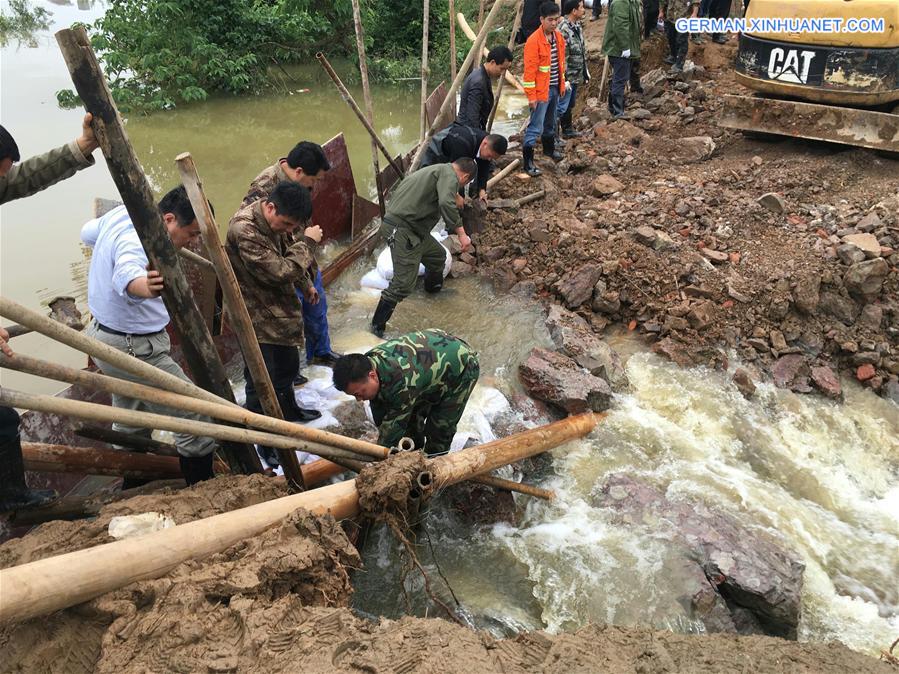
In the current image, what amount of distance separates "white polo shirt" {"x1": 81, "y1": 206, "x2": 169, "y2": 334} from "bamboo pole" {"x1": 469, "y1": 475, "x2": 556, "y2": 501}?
6.07 feet

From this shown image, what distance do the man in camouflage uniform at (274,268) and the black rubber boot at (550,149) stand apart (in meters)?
4.90

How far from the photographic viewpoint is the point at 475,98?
6633mm

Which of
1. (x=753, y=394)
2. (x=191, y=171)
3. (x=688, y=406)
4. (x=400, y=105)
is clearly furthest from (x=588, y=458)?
(x=400, y=105)

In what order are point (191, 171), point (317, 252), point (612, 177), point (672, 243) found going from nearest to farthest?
point (191, 171)
point (672, 243)
point (317, 252)
point (612, 177)

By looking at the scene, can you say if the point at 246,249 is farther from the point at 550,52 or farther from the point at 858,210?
the point at 858,210

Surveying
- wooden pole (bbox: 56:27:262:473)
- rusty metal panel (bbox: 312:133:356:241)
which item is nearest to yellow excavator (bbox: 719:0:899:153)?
rusty metal panel (bbox: 312:133:356:241)

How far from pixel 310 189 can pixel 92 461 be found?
2254 mm

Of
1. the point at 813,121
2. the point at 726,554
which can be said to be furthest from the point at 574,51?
the point at 726,554

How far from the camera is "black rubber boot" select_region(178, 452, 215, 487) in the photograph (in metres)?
3.10

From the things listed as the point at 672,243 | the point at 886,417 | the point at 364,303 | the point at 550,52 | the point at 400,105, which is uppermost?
the point at 550,52

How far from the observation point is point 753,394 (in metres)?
4.95

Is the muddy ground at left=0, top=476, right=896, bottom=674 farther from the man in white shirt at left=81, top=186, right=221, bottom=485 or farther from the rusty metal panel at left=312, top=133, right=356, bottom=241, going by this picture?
the rusty metal panel at left=312, top=133, right=356, bottom=241

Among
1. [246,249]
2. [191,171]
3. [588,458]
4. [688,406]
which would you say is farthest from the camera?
[688,406]

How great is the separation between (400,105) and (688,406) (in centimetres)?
1032
